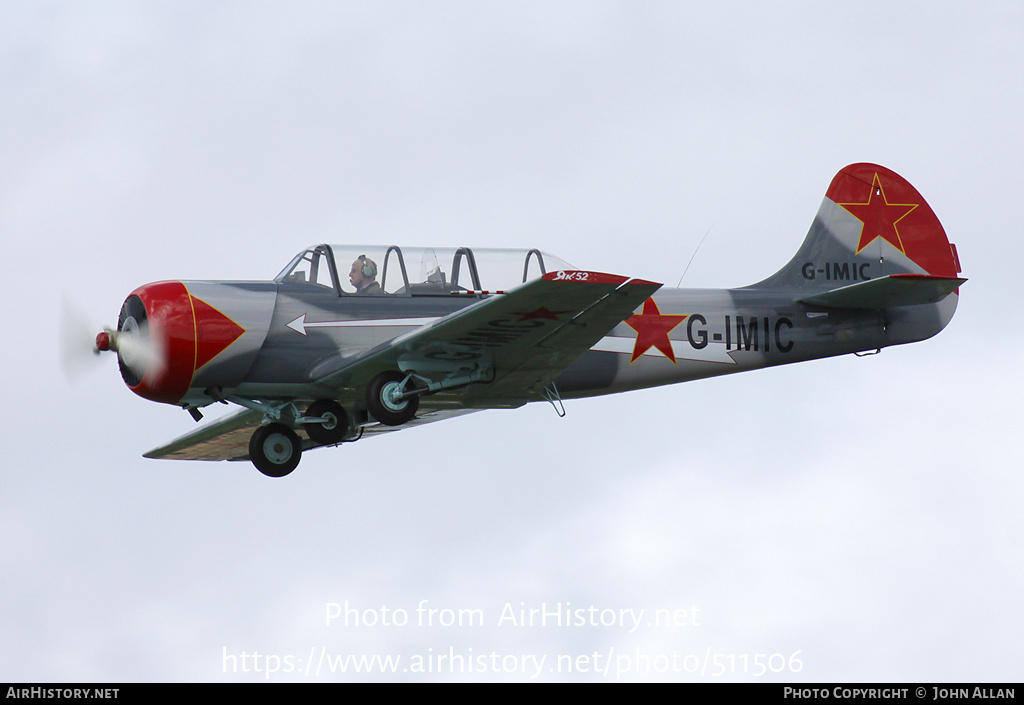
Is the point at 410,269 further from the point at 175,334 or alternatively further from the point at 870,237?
the point at 870,237

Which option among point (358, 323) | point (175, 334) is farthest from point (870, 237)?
point (175, 334)

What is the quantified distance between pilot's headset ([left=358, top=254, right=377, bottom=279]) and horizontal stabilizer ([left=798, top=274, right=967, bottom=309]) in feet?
16.0

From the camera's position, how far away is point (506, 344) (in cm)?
1347

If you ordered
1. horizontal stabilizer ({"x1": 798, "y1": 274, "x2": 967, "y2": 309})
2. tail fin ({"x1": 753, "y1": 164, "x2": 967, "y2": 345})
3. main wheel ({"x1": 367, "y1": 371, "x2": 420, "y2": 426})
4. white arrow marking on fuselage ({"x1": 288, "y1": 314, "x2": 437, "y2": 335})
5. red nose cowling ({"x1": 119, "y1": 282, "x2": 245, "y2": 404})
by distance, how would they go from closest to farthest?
1. red nose cowling ({"x1": 119, "y1": 282, "x2": 245, "y2": 404})
2. main wheel ({"x1": 367, "y1": 371, "x2": 420, "y2": 426})
3. white arrow marking on fuselage ({"x1": 288, "y1": 314, "x2": 437, "y2": 335})
4. horizontal stabilizer ({"x1": 798, "y1": 274, "x2": 967, "y2": 309})
5. tail fin ({"x1": 753, "y1": 164, "x2": 967, "y2": 345})

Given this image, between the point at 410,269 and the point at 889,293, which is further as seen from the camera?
the point at 889,293

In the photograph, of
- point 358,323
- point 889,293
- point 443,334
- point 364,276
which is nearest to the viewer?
point 443,334

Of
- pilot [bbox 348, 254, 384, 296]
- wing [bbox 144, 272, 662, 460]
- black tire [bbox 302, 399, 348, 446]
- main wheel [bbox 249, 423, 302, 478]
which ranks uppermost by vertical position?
pilot [bbox 348, 254, 384, 296]

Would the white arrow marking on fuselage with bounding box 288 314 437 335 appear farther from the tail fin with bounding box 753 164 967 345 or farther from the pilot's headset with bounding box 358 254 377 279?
the tail fin with bounding box 753 164 967 345

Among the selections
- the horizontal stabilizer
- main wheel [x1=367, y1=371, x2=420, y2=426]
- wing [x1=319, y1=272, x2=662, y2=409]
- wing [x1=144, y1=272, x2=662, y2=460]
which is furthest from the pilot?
the horizontal stabilizer

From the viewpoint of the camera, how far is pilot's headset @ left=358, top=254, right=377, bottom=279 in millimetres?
13992

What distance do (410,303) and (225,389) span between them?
1.96 metres

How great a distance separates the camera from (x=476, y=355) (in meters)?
13.6

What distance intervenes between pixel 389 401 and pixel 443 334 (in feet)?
2.82
